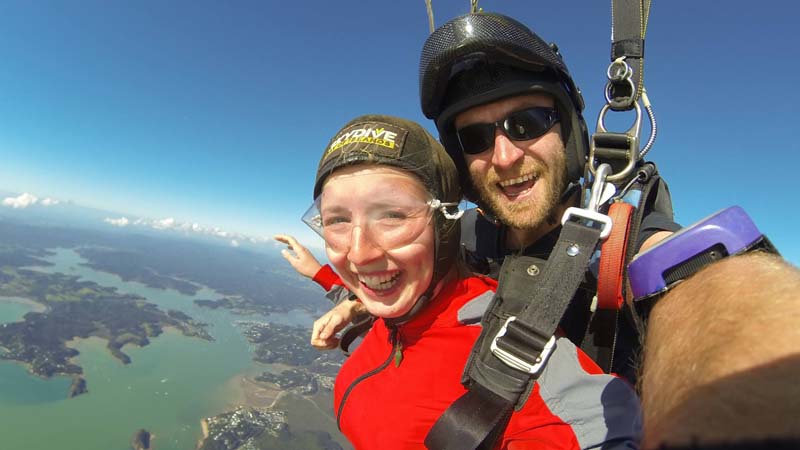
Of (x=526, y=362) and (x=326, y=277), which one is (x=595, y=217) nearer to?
(x=526, y=362)

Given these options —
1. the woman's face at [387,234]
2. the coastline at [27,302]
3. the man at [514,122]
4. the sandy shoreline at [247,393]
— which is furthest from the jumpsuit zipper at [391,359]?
the coastline at [27,302]

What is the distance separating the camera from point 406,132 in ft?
6.10

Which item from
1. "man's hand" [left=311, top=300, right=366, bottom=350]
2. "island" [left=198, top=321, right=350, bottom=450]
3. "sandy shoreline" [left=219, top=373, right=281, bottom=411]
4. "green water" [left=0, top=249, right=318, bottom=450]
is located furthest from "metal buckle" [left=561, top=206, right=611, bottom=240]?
"sandy shoreline" [left=219, top=373, right=281, bottom=411]

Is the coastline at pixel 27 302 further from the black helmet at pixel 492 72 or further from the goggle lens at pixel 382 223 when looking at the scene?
the black helmet at pixel 492 72

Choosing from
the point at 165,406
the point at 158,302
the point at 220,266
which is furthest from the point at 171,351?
the point at 220,266

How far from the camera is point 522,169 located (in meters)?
2.06

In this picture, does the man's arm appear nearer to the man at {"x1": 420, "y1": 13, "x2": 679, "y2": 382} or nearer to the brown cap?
the man at {"x1": 420, "y1": 13, "x2": 679, "y2": 382}

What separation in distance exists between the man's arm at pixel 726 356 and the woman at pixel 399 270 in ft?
1.44

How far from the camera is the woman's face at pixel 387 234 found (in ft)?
5.65

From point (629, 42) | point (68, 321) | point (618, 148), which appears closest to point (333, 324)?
point (618, 148)

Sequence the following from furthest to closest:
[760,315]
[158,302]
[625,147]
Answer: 1. [158,302]
2. [625,147]
3. [760,315]

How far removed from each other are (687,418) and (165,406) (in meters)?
73.0

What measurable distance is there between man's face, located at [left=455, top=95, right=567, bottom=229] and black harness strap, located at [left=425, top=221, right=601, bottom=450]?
2.31 feet

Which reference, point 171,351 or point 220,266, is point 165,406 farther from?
point 220,266
